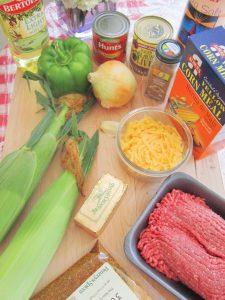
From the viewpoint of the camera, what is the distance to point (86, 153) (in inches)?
31.3

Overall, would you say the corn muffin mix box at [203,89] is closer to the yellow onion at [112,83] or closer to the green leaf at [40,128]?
the yellow onion at [112,83]

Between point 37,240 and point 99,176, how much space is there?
22 centimetres

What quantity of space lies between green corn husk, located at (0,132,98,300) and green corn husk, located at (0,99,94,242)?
0.04 metres

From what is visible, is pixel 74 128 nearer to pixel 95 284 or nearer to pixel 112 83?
pixel 112 83

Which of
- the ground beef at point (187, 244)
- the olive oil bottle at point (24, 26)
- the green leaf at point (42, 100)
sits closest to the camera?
the ground beef at point (187, 244)

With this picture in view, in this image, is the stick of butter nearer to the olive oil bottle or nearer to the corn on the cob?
the corn on the cob

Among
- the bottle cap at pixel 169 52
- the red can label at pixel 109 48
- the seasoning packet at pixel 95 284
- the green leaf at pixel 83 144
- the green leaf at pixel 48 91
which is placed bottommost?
the seasoning packet at pixel 95 284

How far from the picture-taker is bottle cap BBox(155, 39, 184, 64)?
75 centimetres

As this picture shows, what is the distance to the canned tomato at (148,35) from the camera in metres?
0.83

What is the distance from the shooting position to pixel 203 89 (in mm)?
677

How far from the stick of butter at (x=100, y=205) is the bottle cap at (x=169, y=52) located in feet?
1.01

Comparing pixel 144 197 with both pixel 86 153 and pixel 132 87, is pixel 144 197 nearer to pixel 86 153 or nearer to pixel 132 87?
pixel 86 153

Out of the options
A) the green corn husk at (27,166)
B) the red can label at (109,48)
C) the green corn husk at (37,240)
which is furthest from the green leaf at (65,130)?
the red can label at (109,48)

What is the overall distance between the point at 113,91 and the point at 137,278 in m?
0.45
